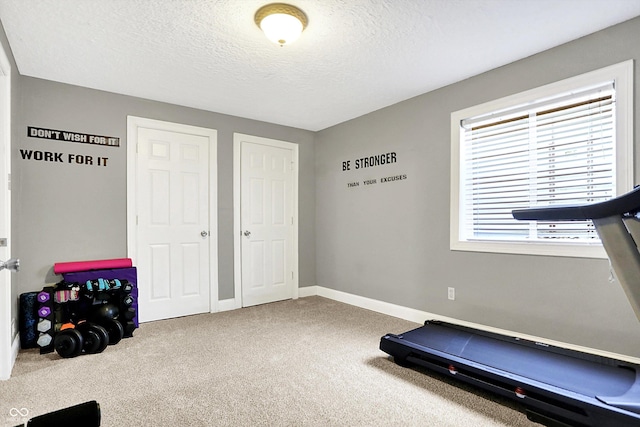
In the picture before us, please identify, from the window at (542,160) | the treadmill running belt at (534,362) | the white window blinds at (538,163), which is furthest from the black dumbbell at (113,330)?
the white window blinds at (538,163)

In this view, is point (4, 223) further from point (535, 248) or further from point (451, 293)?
point (535, 248)

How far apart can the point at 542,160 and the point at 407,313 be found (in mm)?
2036

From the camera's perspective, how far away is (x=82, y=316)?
310cm

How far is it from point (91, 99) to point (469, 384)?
13.9 ft

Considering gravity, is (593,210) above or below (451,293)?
above

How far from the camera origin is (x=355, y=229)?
4.50 metres

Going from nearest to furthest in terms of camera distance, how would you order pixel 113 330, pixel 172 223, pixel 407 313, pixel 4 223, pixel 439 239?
pixel 4 223 < pixel 113 330 < pixel 439 239 < pixel 407 313 < pixel 172 223

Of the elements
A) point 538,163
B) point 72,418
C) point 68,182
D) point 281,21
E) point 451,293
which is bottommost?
point 451,293

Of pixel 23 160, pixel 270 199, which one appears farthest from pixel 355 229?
pixel 23 160

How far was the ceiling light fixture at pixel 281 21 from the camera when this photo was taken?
2156mm

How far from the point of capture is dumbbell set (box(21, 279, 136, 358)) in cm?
280

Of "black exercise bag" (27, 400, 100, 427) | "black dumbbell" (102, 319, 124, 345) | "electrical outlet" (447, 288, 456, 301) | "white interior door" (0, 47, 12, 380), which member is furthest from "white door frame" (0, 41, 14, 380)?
"electrical outlet" (447, 288, 456, 301)

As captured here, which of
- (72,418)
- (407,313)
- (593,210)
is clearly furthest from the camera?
(407,313)

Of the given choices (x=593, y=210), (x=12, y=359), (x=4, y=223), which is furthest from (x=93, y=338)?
(x=593, y=210)
